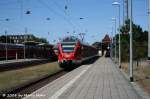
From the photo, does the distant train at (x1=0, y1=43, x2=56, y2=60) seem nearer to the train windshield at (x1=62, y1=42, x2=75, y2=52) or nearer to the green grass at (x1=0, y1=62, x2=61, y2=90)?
the train windshield at (x1=62, y1=42, x2=75, y2=52)

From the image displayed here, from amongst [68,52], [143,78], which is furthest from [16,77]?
[68,52]

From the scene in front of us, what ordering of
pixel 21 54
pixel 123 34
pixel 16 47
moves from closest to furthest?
pixel 123 34, pixel 16 47, pixel 21 54

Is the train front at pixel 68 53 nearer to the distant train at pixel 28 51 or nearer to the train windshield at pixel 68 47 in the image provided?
the train windshield at pixel 68 47

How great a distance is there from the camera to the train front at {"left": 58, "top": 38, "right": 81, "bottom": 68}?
128 feet

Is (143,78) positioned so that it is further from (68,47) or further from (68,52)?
(68,47)

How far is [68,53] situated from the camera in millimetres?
A: 39594

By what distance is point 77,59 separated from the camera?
40.8m

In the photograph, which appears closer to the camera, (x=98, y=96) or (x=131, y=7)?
(x=98, y=96)

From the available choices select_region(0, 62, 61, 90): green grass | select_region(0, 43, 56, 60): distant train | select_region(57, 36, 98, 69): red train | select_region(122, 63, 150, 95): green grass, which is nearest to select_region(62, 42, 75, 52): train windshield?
select_region(57, 36, 98, 69): red train

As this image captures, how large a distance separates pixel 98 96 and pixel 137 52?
107ft

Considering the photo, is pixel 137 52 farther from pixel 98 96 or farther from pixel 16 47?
pixel 98 96

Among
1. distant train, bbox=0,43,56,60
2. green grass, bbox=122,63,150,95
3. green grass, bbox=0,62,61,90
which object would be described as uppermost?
distant train, bbox=0,43,56,60

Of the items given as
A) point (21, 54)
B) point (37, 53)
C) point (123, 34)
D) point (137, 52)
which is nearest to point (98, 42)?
point (37, 53)

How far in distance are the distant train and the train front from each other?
57.8ft
